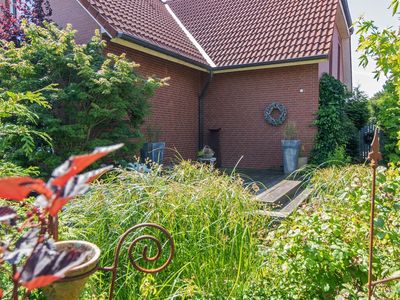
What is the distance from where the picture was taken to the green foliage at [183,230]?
2307 mm

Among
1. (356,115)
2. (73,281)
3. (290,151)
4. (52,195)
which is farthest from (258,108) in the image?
(52,195)

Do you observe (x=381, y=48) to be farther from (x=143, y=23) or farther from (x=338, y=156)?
(x=143, y=23)

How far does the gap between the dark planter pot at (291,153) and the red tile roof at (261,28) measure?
2362 mm

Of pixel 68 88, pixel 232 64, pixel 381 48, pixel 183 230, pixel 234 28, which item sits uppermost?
pixel 234 28

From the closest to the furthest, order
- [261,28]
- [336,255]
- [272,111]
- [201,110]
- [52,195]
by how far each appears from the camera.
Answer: [52,195] < [336,255] < [272,111] < [261,28] < [201,110]

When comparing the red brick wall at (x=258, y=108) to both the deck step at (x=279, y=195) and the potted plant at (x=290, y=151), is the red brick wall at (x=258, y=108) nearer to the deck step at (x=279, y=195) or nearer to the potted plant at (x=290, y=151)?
the potted plant at (x=290, y=151)

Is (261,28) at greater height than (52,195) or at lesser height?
greater

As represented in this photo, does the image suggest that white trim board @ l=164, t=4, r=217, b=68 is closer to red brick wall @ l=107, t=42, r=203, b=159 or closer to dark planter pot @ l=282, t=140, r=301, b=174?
red brick wall @ l=107, t=42, r=203, b=159

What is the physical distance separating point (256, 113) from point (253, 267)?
8249 millimetres

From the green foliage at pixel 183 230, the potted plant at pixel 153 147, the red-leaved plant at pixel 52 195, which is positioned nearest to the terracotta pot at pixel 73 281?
the red-leaved plant at pixel 52 195

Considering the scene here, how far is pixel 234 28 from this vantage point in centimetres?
1155

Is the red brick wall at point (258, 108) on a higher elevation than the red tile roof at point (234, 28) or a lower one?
lower

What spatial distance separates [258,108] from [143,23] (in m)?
4.11

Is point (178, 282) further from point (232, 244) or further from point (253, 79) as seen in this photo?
point (253, 79)
